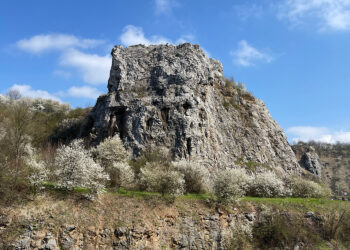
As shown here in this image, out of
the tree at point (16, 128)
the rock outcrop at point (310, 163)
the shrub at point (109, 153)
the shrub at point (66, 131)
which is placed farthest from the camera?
the rock outcrop at point (310, 163)

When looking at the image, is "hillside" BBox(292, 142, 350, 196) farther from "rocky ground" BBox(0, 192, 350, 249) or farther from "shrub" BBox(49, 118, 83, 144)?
"shrub" BBox(49, 118, 83, 144)

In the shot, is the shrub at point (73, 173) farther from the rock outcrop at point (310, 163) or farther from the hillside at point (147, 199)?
the rock outcrop at point (310, 163)

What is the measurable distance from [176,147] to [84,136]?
20.1m

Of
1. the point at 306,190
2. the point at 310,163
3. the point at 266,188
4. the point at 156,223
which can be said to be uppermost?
the point at 310,163

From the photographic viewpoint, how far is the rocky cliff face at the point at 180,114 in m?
48.2

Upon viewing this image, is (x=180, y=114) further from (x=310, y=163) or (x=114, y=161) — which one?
(x=310, y=163)

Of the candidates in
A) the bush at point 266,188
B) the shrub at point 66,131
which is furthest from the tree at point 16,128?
the shrub at point 66,131

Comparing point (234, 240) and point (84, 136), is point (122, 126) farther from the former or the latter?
point (234, 240)

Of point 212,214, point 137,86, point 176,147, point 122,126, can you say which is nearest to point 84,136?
point 122,126

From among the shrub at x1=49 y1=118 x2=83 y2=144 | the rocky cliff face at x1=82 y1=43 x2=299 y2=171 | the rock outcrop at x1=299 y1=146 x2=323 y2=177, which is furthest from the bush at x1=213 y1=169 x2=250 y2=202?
the rock outcrop at x1=299 y1=146 x2=323 y2=177

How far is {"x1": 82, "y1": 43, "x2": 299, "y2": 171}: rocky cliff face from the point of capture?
158ft

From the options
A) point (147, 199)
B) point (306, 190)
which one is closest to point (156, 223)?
point (147, 199)

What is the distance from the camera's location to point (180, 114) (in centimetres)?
4950

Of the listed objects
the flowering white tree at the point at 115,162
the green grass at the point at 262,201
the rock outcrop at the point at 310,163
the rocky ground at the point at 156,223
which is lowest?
the rocky ground at the point at 156,223
